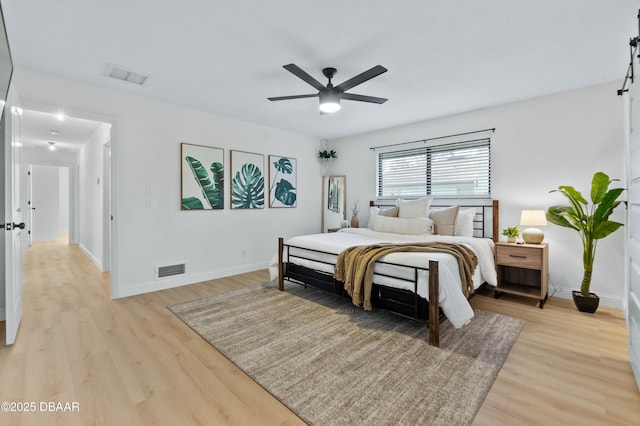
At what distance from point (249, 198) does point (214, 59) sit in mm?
2545

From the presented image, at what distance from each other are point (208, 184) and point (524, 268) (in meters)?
4.47

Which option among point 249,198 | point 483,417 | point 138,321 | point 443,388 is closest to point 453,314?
point 443,388

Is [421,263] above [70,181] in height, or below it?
below

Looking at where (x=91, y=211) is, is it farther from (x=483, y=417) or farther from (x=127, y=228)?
(x=483, y=417)

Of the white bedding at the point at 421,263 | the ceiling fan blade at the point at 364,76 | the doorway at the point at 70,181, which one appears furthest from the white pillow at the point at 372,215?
the doorway at the point at 70,181

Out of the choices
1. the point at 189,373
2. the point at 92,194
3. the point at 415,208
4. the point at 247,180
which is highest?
the point at 247,180

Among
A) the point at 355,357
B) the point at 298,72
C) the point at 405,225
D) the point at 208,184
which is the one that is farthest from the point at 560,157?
the point at 208,184

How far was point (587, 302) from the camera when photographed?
3.15 metres

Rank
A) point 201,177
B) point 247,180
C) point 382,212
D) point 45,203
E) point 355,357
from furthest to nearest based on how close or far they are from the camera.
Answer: point 45,203
point 247,180
point 382,212
point 201,177
point 355,357

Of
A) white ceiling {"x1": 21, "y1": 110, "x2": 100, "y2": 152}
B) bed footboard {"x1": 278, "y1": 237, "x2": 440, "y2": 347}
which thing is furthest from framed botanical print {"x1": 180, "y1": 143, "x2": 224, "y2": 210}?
bed footboard {"x1": 278, "y1": 237, "x2": 440, "y2": 347}

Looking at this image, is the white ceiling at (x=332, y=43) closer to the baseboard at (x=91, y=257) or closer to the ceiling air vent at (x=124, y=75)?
the ceiling air vent at (x=124, y=75)

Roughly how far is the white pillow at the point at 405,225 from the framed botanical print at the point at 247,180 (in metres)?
2.14

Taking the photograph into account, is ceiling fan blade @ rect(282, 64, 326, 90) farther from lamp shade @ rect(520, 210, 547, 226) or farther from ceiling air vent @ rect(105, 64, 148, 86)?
lamp shade @ rect(520, 210, 547, 226)

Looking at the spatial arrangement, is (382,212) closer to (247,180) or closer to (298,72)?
(247,180)
